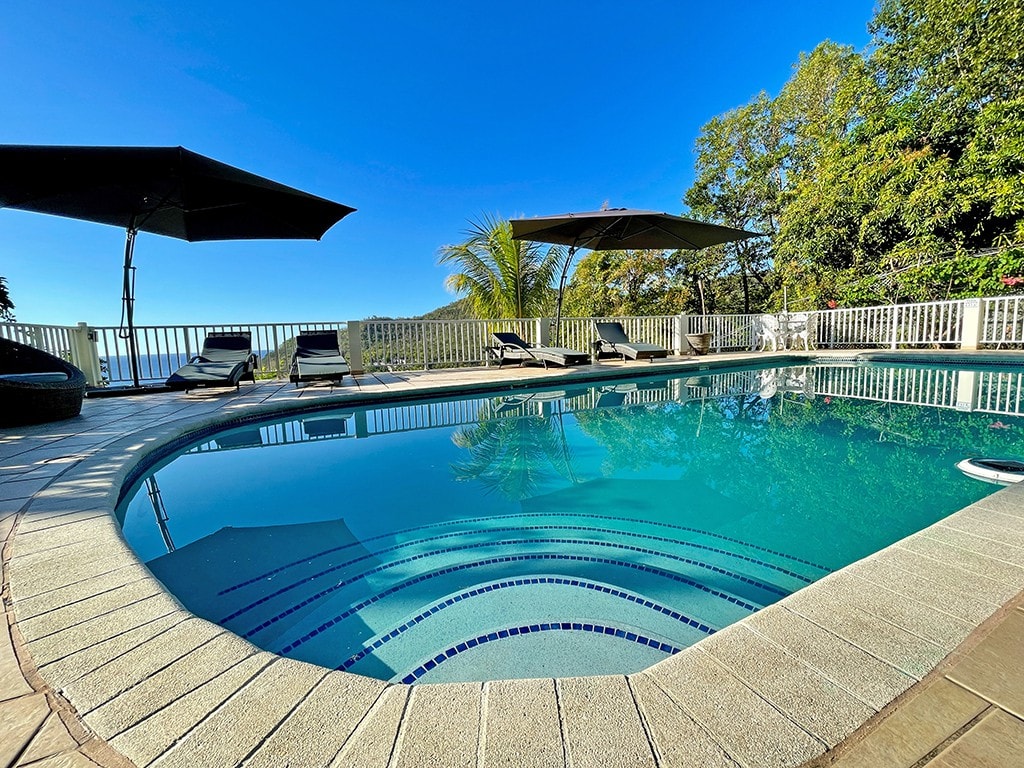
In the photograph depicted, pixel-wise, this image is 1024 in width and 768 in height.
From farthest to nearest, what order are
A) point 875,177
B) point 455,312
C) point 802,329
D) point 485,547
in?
point 455,312 < point 802,329 < point 875,177 < point 485,547

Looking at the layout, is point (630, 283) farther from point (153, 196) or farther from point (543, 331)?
point (153, 196)

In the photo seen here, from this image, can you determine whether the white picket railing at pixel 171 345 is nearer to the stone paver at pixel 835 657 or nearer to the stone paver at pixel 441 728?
the stone paver at pixel 441 728

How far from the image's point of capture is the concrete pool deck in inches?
32.2

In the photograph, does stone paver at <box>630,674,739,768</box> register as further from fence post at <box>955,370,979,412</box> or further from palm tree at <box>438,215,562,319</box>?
palm tree at <box>438,215,562,319</box>

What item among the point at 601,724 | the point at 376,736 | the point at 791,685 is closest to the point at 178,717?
the point at 376,736

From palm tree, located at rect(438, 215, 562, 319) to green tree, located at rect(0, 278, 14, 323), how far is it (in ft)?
30.2

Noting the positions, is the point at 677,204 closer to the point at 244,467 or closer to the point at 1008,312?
the point at 1008,312

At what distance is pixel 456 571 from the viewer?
2.05 m

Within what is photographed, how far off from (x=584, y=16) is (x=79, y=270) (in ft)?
93.0

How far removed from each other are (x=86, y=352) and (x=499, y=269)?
8.26 m

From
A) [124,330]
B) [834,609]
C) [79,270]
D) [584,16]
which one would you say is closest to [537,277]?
[584,16]

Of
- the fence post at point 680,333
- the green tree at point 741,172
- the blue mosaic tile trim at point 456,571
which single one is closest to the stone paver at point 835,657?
the blue mosaic tile trim at point 456,571

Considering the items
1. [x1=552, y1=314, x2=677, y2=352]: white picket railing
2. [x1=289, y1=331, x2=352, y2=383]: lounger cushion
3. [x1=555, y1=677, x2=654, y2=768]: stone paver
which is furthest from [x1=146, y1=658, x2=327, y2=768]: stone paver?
[x1=552, y1=314, x2=677, y2=352]: white picket railing

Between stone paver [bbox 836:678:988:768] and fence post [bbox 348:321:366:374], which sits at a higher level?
fence post [bbox 348:321:366:374]
